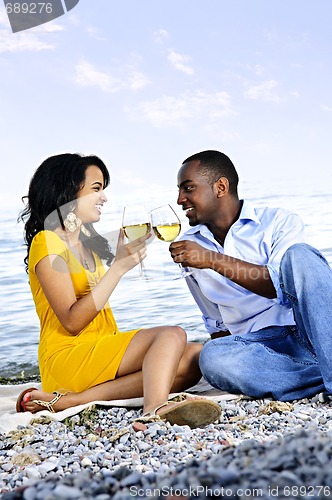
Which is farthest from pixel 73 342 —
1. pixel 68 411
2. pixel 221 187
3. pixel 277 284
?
pixel 221 187

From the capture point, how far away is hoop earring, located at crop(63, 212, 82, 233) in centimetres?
416

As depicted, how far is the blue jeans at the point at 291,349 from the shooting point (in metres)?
3.60

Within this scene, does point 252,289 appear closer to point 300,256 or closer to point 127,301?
point 300,256

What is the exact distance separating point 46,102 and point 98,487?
15489 millimetres

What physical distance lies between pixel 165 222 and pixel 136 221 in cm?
15

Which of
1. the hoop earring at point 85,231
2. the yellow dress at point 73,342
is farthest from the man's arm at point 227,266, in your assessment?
the hoop earring at point 85,231

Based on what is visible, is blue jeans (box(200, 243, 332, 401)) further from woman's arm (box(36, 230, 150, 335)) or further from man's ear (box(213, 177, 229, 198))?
man's ear (box(213, 177, 229, 198))

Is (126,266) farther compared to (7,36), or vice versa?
(7,36)

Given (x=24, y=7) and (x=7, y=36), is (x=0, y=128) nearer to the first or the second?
(x=7, y=36)

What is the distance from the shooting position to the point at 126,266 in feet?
12.2

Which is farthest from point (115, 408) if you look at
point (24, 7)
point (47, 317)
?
point (24, 7)

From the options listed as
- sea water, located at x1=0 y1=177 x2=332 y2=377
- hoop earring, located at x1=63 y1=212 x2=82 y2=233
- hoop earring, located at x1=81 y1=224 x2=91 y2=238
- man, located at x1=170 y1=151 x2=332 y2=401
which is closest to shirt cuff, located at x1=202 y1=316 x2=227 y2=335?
man, located at x1=170 y1=151 x2=332 y2=401

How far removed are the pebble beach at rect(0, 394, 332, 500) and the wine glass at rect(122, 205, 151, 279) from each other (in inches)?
38.0

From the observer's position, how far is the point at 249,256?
4184 millimetres
